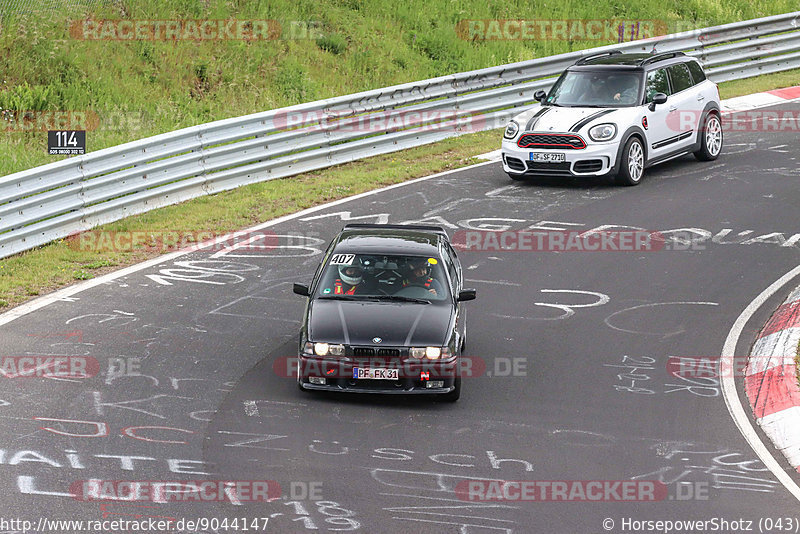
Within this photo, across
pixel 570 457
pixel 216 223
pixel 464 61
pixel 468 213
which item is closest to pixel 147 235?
pixel 216 223

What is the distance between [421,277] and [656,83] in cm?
934

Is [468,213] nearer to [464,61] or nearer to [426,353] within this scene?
[426,353]

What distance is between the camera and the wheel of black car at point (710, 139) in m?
19.4

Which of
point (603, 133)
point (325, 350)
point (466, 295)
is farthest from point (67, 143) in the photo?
point (603, 133)

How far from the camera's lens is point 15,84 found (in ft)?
63.0

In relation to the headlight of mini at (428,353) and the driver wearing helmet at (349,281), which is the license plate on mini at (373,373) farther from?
the driver wearing helmet at (349,281)

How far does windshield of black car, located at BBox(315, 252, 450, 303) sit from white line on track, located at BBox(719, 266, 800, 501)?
2.81 meters

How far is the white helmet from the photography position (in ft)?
35.5

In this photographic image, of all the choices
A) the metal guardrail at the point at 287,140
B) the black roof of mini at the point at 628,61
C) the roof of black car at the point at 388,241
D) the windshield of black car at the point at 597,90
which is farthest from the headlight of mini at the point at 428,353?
the black roof of mini at the point at 628,61

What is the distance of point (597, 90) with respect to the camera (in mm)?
18609

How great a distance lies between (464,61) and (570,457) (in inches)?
676

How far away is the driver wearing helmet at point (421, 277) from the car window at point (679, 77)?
31.5ft

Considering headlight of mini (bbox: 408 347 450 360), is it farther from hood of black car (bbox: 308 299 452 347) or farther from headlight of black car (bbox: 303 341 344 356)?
headlight of black car (bbox: 303 341 344 356)

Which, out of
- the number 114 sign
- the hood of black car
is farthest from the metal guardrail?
the hood of black car
